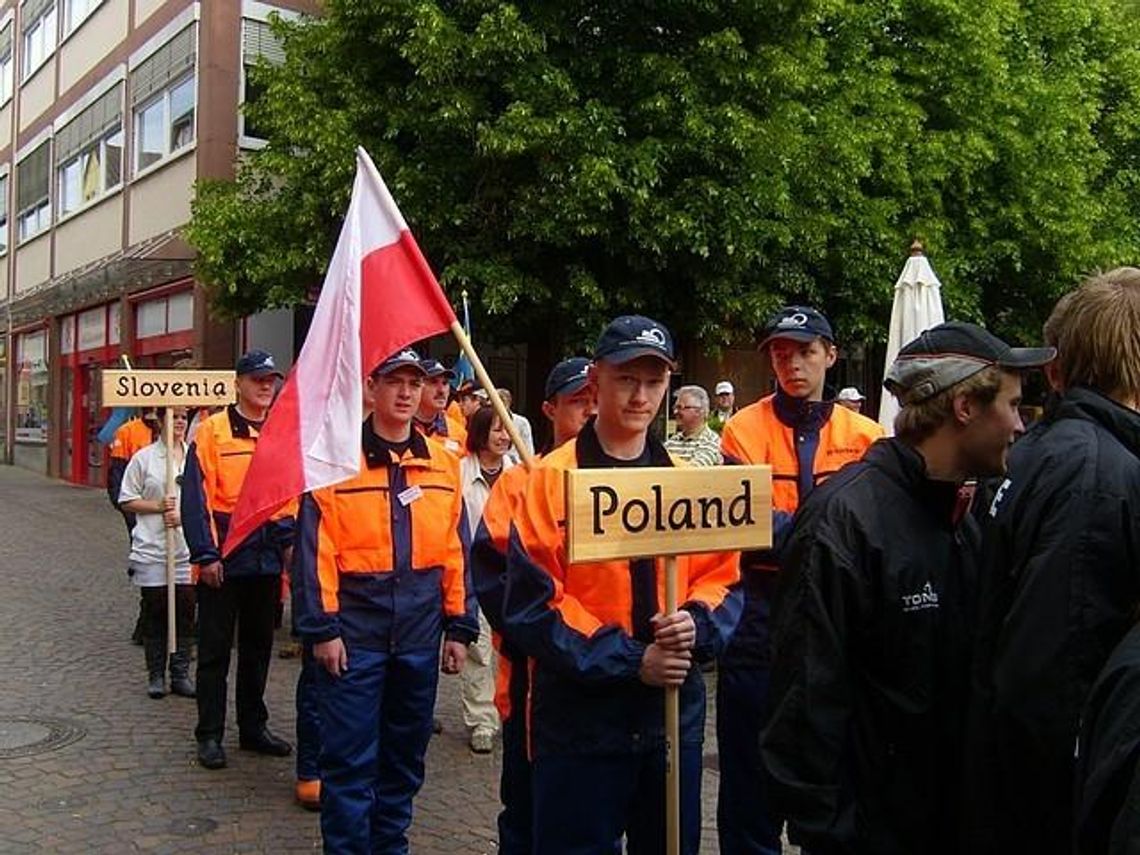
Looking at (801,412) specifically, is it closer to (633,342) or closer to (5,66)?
(633,342)

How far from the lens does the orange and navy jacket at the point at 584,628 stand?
3.02 metres

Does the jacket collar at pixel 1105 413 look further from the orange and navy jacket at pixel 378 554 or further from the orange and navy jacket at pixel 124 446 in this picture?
the orange and navy jacket at pixel 124 446

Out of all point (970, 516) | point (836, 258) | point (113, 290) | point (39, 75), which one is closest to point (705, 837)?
point (970, 516)

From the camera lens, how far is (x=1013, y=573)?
2.45 m

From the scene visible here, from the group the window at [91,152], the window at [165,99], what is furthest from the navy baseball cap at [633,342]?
the window at [91,152]

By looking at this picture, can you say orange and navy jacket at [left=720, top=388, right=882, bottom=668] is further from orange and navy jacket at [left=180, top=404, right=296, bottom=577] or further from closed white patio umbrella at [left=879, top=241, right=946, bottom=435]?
closed white patio umbrella at [left=879, top=241, right=946, bottom=435]

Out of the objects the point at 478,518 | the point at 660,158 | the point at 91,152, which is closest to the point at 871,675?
the point at 478,518

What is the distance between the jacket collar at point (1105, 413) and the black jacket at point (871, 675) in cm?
33

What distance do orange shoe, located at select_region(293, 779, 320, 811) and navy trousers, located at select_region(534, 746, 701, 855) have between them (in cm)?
224

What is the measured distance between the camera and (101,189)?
948 inches

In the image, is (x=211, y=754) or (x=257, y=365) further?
(x=257, y=365)

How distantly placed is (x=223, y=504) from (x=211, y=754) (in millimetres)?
1268

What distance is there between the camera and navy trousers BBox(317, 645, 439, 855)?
4.10 metres

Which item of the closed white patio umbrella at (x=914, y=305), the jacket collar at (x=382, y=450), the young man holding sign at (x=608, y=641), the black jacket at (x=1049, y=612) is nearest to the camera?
the black jacket at (x=1049, y=612)
